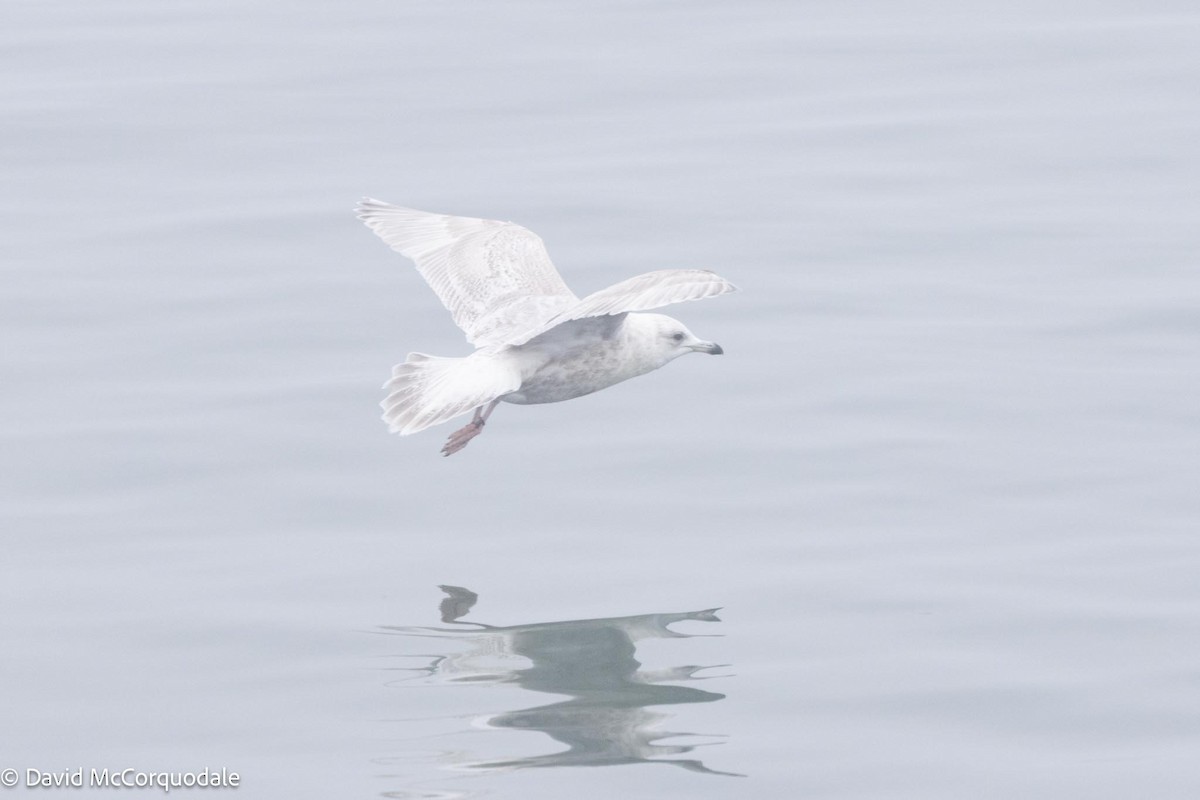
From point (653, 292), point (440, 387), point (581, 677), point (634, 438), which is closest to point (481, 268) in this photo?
point (634, 438)

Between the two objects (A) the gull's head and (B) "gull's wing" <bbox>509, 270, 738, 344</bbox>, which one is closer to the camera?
(B) "gull's wing" <bbox>509, 270, 738, 344</bbox>

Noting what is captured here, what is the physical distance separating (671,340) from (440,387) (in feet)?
4.13

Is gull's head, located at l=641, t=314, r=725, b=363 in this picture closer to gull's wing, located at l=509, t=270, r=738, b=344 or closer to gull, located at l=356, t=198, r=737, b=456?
gull, located at l=356, t=198, r=737, b=456

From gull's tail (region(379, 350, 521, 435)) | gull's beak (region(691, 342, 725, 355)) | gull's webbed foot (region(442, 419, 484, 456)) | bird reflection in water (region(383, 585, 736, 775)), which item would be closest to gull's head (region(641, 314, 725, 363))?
gull's beak (region(691, 342, 725, 355))

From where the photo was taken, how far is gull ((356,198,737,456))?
9.12m

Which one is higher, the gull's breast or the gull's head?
the gull's head

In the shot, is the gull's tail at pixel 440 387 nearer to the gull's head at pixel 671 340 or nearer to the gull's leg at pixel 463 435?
the gull's leg at pixel 463 435

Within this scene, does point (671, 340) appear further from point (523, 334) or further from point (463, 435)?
point (463, 435)

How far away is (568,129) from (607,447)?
6480mm

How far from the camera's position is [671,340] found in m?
10.3

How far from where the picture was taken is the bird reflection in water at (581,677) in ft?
26.9

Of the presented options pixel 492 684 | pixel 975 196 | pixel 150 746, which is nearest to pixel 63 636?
pixel 150 746

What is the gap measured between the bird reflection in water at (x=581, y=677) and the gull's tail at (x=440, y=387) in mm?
850

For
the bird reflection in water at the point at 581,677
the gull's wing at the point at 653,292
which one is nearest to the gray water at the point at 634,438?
the bird reflection in water at the point at 581,677
